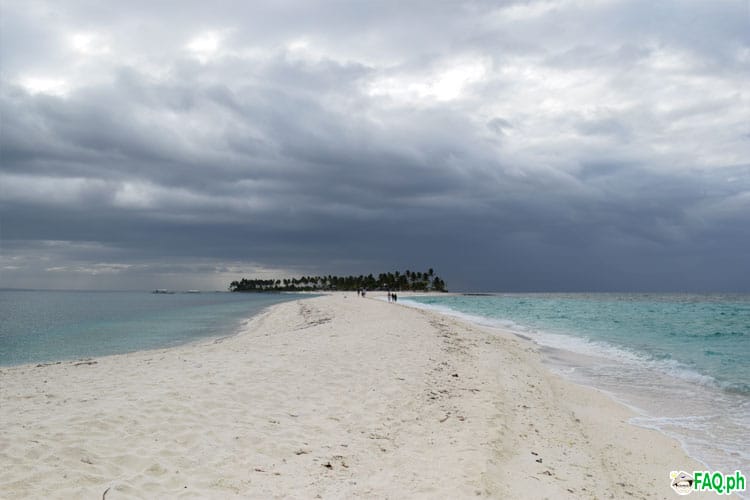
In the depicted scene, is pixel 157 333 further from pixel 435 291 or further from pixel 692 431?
pixel 435 291

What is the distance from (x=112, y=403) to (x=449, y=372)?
7.83 meters

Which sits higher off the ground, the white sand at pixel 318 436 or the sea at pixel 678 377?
the white sand at pixel 318 436

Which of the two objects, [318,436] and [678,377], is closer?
[318,436]

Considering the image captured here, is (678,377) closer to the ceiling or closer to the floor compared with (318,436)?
closer to the floor

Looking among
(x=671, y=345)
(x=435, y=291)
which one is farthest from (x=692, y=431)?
(x=435, y=291)

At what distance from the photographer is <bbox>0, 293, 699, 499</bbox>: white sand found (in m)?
5.44

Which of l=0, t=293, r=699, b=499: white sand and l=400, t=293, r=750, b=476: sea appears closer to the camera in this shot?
l=0, t=293, r=699, b=499: white sand

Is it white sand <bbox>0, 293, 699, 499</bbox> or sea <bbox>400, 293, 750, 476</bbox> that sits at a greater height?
white sand <bbox>0, 293, 699, 499</bbox>

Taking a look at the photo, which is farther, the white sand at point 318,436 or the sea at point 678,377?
the sea at point 678,377

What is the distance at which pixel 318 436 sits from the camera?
7.13 metres

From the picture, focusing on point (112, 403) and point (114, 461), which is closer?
point (114, 461)

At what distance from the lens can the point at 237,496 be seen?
5113 millimetres

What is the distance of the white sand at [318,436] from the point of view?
5.44 m

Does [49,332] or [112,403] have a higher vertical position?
[112,403]
